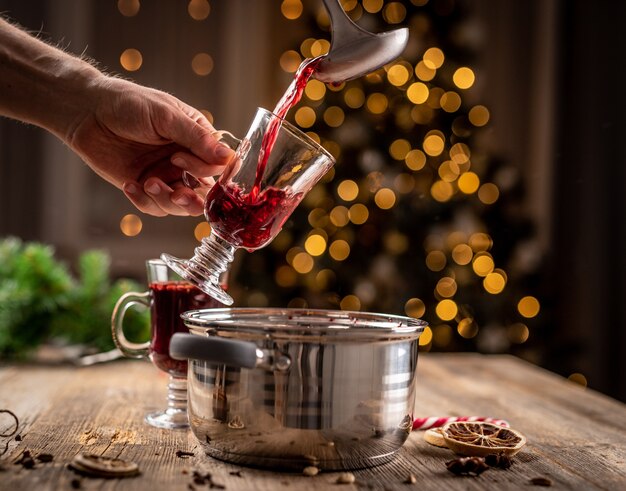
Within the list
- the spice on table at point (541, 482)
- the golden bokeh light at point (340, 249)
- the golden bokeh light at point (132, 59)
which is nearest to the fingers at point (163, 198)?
the spice on table at point (541, 482)

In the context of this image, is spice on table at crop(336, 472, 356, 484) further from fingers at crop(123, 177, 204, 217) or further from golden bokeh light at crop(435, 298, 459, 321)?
golden bokeh light at crop(435, 298, 459, 321)

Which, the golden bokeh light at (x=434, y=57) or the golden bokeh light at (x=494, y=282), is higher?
the golden bokeh light at (x=434, y=57)

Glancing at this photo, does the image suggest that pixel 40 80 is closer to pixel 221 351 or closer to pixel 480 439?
pixel 221 351

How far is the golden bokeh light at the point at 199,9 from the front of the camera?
4.39 metres

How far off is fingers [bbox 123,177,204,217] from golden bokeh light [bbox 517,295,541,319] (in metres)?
2.48

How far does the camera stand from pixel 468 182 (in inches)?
141

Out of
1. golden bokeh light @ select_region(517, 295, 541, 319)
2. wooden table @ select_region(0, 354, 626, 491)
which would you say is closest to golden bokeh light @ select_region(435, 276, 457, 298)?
golden bokeh light @ select_region(517, 295, 541, 319)

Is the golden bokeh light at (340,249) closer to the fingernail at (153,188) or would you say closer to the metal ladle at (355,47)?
the fingernail at (153,188)

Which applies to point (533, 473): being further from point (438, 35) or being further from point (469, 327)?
point (438, 35)

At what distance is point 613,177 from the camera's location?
3.69 metres

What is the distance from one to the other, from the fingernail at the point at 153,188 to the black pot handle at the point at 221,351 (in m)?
0.59

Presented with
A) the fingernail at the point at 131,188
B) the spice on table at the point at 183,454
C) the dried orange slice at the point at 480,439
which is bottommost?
the spice on table at the point at 183,454

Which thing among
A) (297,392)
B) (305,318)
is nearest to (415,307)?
(305,318)

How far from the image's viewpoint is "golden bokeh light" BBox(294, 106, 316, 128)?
11.7ft
